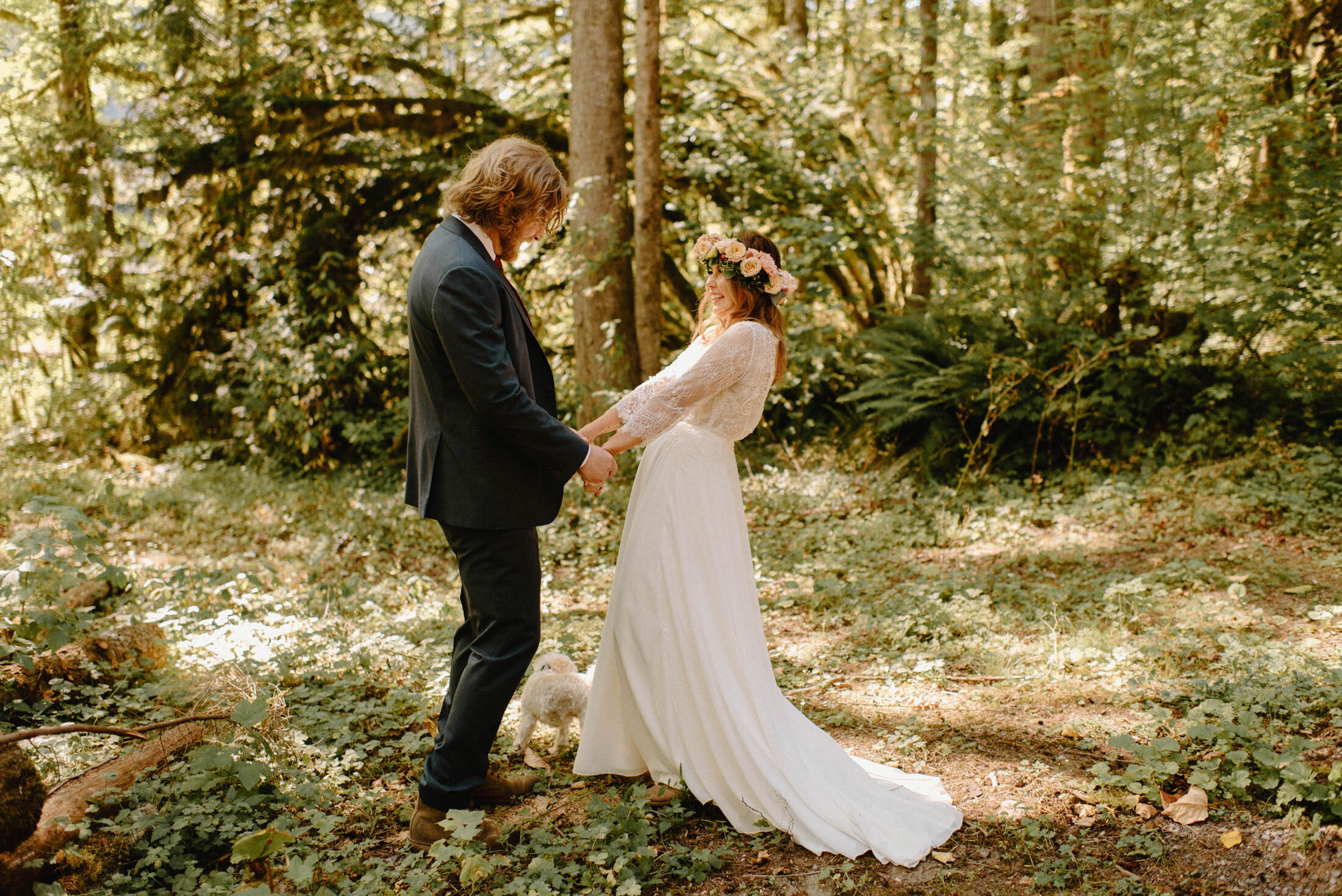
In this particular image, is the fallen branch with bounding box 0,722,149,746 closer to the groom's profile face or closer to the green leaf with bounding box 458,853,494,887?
the green leaf with bounding box 458,853,494,887

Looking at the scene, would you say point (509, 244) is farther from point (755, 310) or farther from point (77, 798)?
point (77, 798)

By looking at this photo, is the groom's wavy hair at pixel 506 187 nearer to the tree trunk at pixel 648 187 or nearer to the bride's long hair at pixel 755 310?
the bride's long hair at pixel 755 310

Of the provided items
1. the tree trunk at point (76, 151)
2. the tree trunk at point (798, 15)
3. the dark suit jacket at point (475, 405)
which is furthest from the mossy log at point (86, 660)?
the tree trunk at point (798, 15)

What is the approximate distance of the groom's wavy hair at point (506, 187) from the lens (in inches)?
115

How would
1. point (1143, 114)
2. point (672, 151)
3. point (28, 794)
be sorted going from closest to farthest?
point (28, 794), point (1143, 114), point (672, 151)

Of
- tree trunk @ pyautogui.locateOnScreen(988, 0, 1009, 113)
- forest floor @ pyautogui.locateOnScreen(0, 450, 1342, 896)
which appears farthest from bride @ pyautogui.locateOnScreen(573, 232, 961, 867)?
tree trunk @ pyautogui.locateOnScreen(988, 0, 1009, 113)

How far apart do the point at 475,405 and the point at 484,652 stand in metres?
0.84

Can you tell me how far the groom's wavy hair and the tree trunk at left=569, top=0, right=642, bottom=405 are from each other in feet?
14.7

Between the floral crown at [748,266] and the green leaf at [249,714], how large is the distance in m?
2.25

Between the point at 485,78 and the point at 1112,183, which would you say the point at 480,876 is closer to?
the point at 1112,183

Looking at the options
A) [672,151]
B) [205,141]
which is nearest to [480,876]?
[672,151]

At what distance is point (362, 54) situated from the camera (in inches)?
368

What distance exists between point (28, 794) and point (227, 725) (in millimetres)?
893

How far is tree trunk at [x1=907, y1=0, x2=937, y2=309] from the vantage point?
816cm
